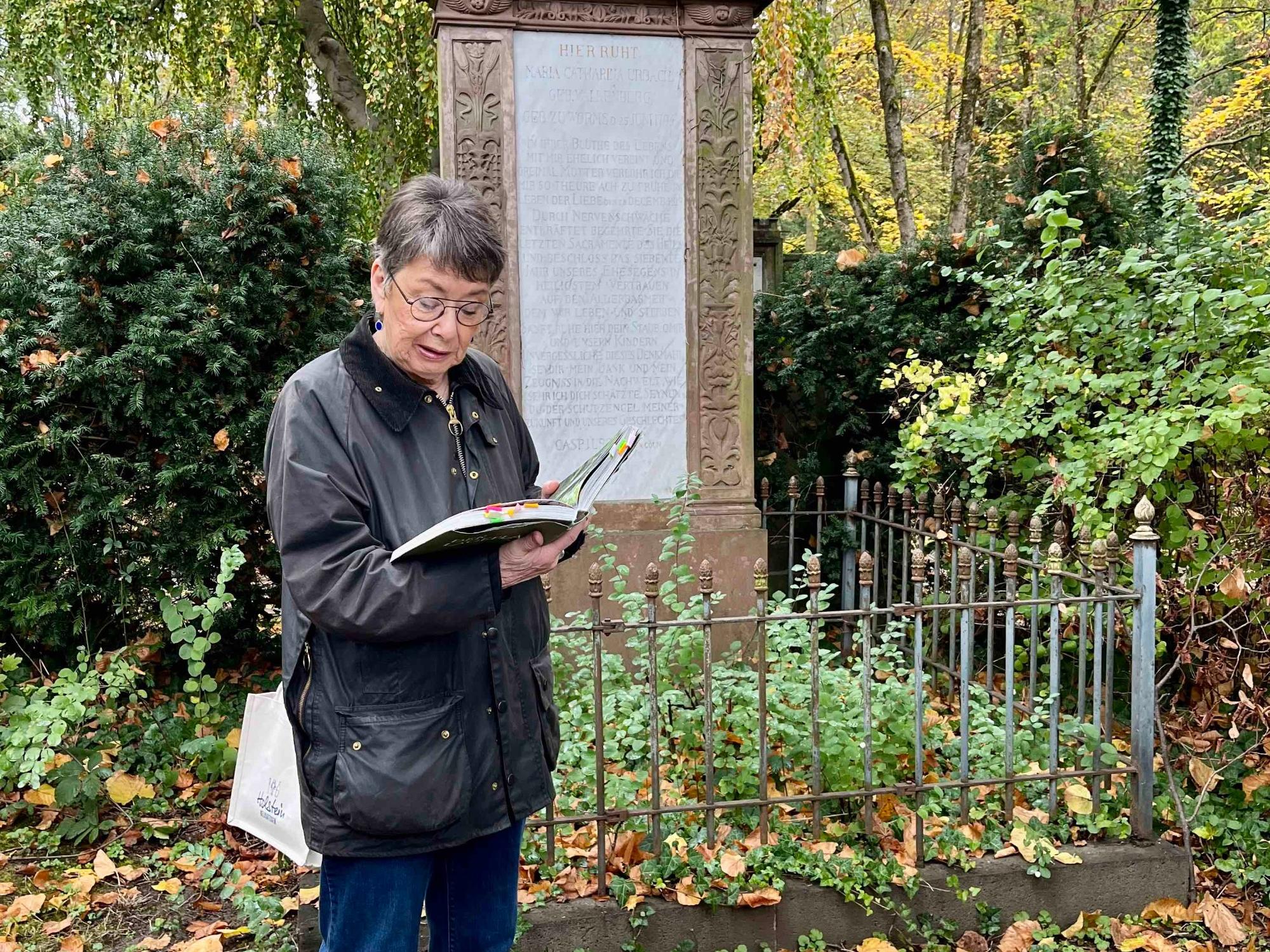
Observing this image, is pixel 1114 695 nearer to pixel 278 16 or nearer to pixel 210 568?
pixel 210 568

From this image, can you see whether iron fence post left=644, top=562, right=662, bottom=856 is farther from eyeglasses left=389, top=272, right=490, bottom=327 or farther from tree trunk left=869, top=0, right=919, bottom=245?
tree trunk left=869, top=0, right=919, bottom=245

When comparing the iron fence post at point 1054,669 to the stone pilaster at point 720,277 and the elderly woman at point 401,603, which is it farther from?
the elderly woman at point 401,603

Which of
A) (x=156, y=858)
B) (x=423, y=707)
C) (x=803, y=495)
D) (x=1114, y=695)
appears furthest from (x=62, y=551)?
(x=1114, y=695)

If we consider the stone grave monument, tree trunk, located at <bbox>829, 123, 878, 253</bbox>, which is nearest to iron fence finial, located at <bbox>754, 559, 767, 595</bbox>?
the stone grave monument

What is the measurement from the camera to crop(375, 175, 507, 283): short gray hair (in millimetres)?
1749

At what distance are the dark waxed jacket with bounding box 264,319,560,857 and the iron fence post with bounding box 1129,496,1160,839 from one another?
2.25 m

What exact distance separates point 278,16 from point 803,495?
22.3ft

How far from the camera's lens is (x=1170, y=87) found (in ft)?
33.7

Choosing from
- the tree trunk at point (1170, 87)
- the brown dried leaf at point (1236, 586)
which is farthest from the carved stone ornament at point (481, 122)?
the tree trunk at point (1170, 87)

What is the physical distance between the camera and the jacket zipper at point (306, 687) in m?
1.75

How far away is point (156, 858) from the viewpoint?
3.33 meters

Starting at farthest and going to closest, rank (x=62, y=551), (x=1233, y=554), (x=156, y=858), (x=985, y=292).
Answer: (x=985, y=292), (x=62, y=551), (x=1233, y=554), (x=156, y=858)

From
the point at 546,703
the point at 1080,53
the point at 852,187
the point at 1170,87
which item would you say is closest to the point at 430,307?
the point at 546,703

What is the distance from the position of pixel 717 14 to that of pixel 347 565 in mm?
3843
